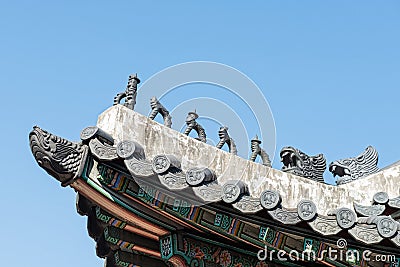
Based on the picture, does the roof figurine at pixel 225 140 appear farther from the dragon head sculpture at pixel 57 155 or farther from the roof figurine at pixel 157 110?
the dragon head sculpture at pixel 57 155

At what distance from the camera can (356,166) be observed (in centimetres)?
737

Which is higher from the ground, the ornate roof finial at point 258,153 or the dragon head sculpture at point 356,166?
the dragon head sculpture at point 356,166

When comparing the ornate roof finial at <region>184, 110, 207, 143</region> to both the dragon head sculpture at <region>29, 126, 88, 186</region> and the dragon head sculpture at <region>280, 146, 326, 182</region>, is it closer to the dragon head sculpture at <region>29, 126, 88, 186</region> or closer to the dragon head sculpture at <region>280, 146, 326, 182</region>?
the dragon head sculpture at <region>280, 146, 326, 182</region>

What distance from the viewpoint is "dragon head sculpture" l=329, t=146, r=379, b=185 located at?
7281 millimetres

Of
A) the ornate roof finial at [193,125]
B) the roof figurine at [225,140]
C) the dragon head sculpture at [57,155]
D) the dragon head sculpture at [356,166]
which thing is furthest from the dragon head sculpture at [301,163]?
the dragon head sculpture at [57,155]

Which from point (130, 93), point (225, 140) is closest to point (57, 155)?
point (130, 93)

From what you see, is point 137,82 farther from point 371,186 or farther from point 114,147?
Result: point 371,186

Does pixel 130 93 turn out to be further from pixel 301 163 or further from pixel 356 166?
pixel 356 166

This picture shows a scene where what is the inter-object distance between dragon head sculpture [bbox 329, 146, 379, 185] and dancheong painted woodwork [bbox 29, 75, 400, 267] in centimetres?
14

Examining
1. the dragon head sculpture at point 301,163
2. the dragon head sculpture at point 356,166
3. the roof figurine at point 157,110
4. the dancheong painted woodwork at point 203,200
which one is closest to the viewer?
the dancheong painted woodwork at point 203,200

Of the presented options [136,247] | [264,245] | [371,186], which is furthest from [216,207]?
[371,186]

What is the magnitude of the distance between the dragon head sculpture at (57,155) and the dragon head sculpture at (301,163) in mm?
1984

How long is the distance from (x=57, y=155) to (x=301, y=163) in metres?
2.31

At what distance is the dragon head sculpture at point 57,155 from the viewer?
598 cm
